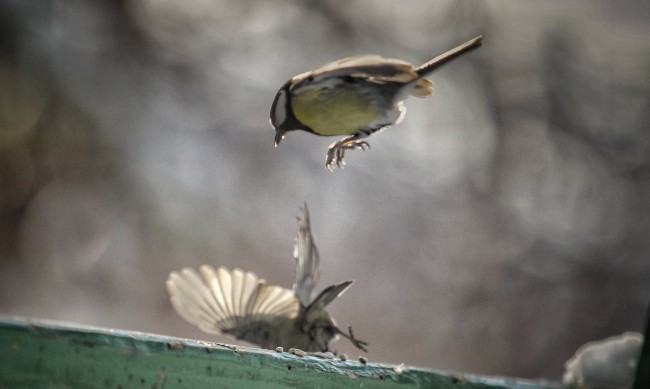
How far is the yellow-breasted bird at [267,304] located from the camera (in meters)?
1.50

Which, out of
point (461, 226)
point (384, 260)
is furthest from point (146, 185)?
point (461, 226)

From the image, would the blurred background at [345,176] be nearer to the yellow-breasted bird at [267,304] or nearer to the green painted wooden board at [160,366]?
the yellow-breasted bird at [267,304]

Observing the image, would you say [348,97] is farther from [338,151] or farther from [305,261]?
[305,261]

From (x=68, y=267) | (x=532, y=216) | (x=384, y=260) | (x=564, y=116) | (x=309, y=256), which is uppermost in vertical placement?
(x=564, y=116)

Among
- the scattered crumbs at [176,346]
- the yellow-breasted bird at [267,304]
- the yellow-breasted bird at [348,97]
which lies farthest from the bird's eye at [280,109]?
the scattered crumbs at [176,346]

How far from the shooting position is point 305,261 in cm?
150

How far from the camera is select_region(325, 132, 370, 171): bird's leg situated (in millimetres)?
1141

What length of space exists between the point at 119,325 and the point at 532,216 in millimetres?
2335

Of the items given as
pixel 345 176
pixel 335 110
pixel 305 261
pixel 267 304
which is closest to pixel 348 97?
pixel 335 110

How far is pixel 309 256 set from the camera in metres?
1.51

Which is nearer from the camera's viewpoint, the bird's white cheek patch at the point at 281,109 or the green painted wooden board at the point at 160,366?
the green painted wooden board at the point at 160,366

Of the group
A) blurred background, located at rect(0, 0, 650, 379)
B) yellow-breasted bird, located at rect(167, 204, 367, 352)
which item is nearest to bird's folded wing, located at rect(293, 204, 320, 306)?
yellow-breasted bird, located at rect(167, 204, 367, 352)

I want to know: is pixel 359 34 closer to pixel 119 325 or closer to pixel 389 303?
pixel 389 303

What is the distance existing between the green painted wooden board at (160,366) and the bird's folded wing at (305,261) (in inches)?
20.9
